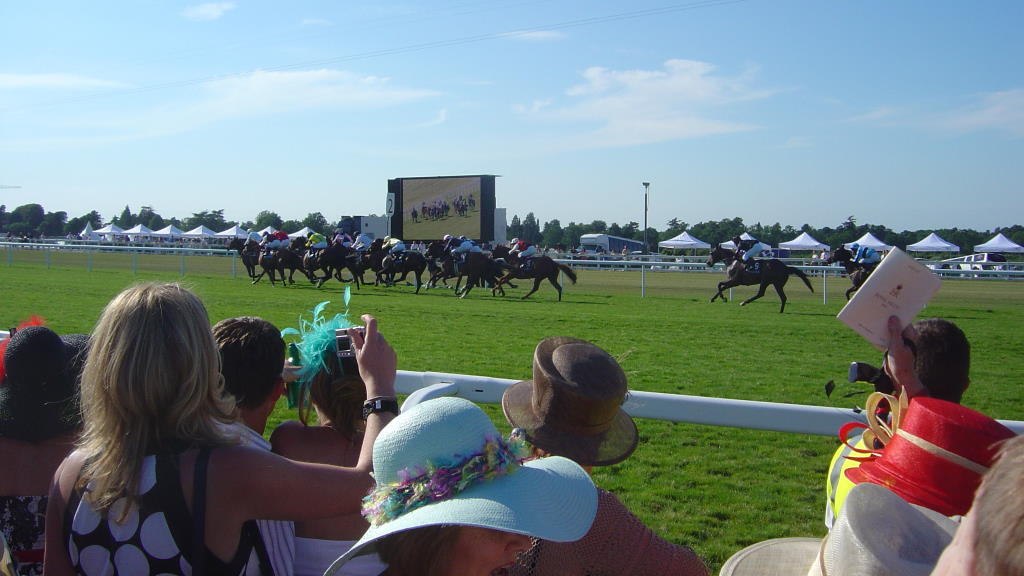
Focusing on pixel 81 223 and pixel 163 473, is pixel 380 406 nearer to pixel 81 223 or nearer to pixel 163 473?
pixel 163 473

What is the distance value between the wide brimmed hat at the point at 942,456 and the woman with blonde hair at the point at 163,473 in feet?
3.55

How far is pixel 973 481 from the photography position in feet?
4.98

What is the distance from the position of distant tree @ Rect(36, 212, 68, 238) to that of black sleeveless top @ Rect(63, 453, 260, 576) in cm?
11089

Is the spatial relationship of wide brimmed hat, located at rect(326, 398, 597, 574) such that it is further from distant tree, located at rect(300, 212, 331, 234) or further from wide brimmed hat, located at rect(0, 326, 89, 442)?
distant tree, located at rect(300, 212, 331, 234)

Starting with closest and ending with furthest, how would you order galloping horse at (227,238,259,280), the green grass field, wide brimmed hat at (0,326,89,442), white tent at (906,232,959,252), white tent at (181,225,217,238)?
wide brimmed hat at (0,326,89,442)
the green grass field
galloping horse at (227,238,259,280)
white tent at (906,232,959,252)
white tent at (181,225,217,238)

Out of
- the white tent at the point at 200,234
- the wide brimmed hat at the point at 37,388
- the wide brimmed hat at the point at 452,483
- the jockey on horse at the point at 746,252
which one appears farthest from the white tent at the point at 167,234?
the wide brimmed hat at the point at 452,483

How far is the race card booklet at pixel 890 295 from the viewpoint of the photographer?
2.33m

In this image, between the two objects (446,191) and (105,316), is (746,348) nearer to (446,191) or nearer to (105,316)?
(105,316)

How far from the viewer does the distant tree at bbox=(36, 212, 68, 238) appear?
99.9m

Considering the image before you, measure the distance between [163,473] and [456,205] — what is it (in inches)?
1497

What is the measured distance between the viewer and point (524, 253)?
73.9 feet

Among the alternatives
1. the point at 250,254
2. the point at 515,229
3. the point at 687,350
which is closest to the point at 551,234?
the point at 515,229

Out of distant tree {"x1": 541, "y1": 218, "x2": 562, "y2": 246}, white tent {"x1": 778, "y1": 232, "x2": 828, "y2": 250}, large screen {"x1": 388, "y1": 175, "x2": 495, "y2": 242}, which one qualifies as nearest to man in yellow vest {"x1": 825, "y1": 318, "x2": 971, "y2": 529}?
large screen {"x1": 388, "y1": 175, "x2": 495, "y2": 242}

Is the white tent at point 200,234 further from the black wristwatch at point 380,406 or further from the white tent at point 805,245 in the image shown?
the black wristwatch at point 380,406
